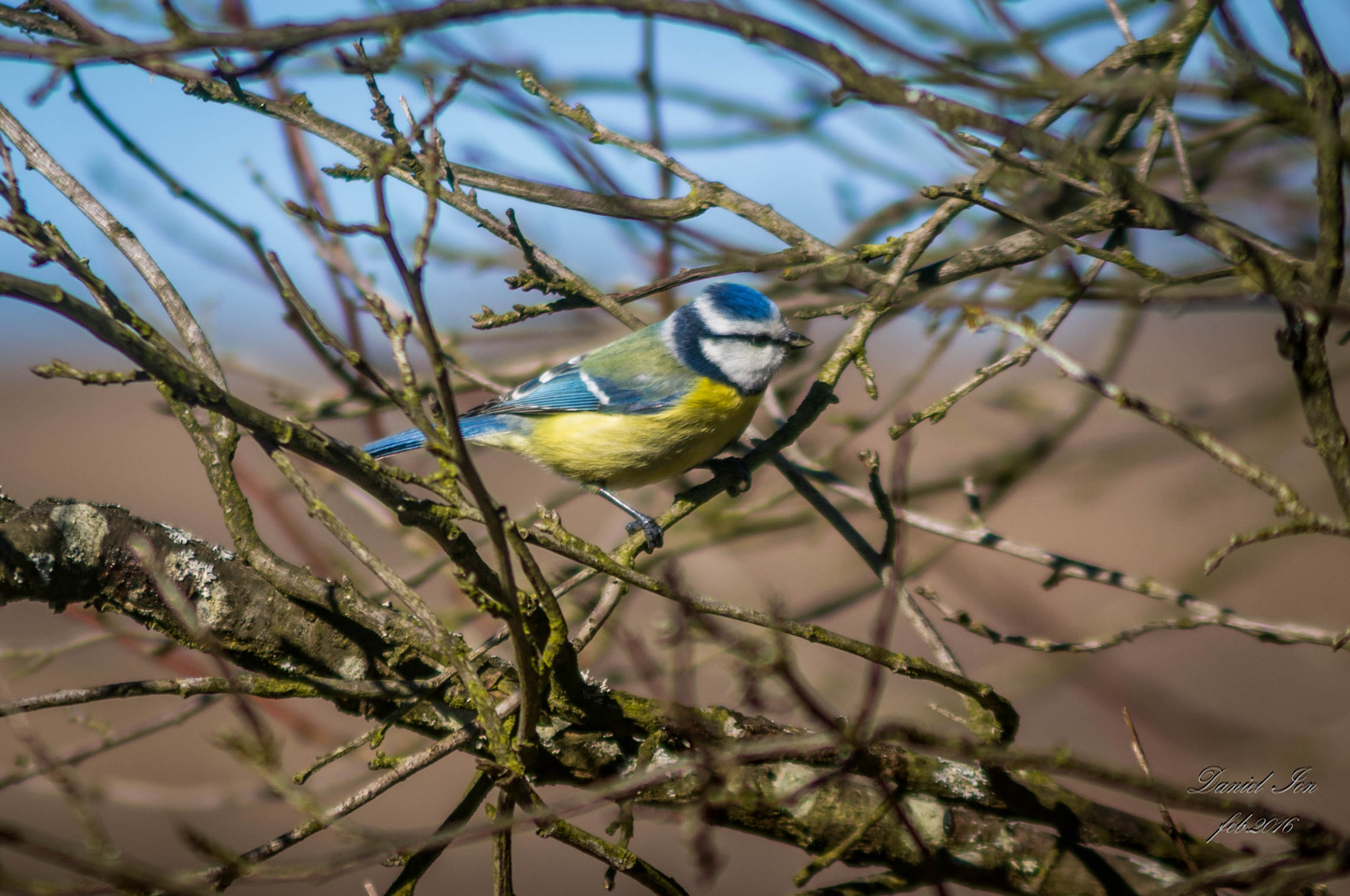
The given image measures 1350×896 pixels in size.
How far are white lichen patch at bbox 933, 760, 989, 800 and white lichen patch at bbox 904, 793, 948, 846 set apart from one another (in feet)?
0.19

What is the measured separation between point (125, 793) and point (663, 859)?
4.33m

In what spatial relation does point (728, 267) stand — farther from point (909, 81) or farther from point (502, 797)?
point (502, 797)

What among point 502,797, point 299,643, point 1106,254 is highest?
point 1106,254

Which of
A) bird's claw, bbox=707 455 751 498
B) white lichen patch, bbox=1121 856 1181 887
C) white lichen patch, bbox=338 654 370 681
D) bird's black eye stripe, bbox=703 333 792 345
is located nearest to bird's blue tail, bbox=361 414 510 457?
bird's claw, bbox=707 455 751 498

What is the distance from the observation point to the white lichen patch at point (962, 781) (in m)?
2.09

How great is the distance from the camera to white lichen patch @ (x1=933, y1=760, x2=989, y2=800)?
209cm

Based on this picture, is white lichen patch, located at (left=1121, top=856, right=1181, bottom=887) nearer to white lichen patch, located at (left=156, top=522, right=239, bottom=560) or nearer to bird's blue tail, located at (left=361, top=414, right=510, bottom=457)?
white lichen patch, located at (left=156, top=522, right=239, bottom=560)

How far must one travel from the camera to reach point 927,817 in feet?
6.89

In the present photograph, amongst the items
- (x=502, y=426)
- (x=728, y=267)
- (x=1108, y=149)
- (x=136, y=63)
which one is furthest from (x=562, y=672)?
(x=502, y=426)

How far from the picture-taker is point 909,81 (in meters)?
1.56

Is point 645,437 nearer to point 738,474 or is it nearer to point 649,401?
point 649,401

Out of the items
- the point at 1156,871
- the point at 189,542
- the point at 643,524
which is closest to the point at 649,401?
the point at 643,524

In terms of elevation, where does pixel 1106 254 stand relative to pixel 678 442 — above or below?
below

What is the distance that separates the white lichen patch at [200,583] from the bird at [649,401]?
1.54m
